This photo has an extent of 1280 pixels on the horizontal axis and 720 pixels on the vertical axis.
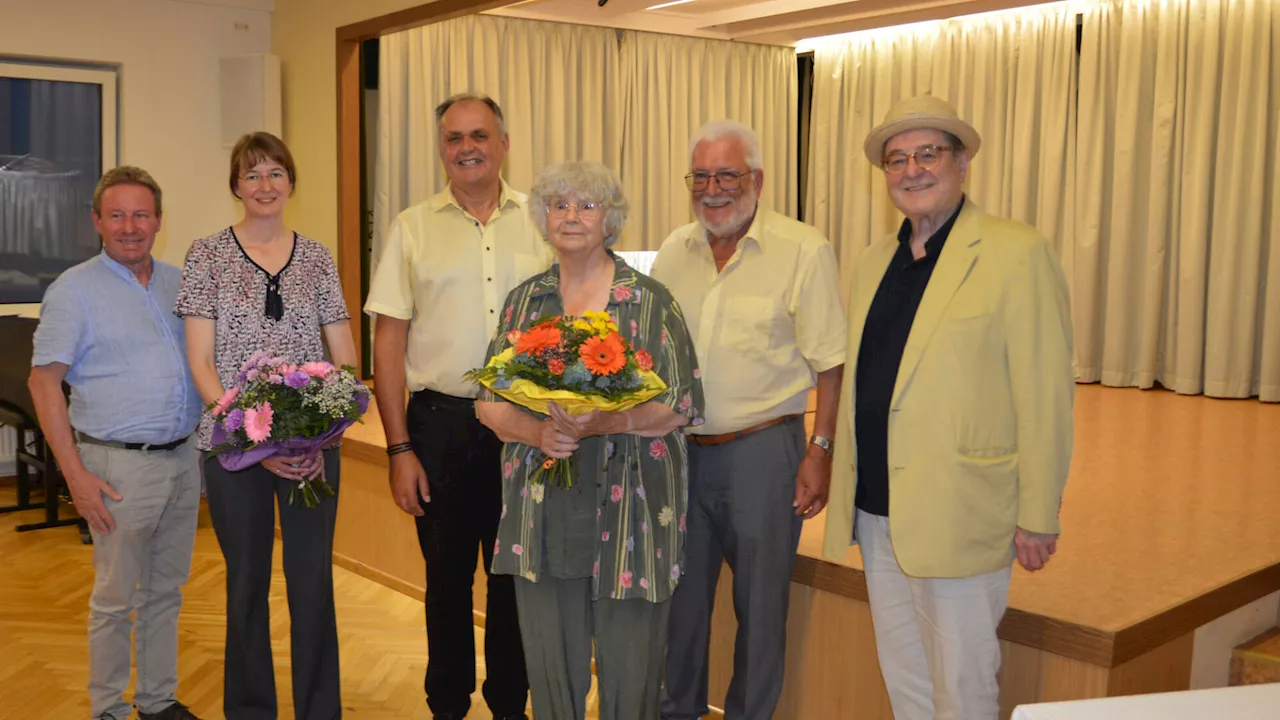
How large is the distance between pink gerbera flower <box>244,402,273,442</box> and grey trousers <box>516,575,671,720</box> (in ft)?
2.41

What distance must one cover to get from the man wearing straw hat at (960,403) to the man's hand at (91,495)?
2133 mm

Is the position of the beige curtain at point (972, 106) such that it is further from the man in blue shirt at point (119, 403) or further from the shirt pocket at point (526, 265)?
the man in blue shirt at point (119, 403)

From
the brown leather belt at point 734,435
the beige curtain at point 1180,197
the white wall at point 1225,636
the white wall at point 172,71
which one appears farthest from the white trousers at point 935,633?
the beige curtain at point 1180,197

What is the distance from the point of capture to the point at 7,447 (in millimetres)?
7062

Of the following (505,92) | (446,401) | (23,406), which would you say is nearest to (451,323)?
(446,401)

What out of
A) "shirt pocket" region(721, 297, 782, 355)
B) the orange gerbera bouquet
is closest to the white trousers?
"shirt pocket" region(721, 297, 782, 355)

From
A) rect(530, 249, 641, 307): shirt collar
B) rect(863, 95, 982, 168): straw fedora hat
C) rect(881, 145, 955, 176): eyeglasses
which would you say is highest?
rect(863, 95, 982, 168): straw fedora hat

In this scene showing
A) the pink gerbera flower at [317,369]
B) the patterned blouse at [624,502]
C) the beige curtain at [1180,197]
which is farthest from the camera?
the beige curtain at [1180,197]

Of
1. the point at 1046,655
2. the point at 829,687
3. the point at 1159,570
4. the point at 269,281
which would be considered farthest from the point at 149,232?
the point at 1159,570

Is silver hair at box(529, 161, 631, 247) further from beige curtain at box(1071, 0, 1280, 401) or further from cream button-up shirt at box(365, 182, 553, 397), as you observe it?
beige curtain at box(1071, 0, 1280, 401)

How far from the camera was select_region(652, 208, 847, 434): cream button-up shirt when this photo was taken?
3.13 meters

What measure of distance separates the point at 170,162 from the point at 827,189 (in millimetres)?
5666

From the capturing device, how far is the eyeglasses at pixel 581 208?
2.80 meters

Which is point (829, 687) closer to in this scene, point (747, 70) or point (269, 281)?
point (269, 281)
